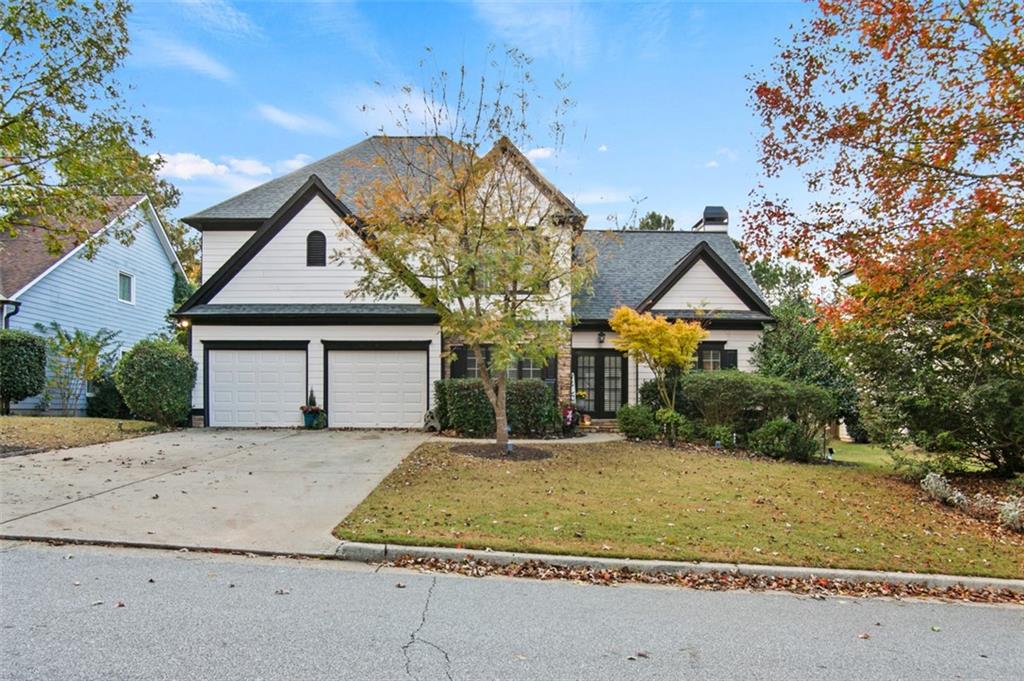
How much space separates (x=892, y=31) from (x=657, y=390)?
9.40 m

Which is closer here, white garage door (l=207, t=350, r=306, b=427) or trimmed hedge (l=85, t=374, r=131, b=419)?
white garage door (l=207, t=350, r=306, b=427)

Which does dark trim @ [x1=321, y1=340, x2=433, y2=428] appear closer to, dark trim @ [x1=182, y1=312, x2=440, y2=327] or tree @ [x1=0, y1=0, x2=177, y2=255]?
dark trim @ [x1=182, y1=312, x2=440, y2=327]

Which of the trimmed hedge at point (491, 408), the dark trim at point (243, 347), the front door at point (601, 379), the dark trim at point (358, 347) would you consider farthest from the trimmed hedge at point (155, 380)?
the front door at point (601, 379)

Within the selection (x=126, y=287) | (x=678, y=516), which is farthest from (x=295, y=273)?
(x=678, y=516)

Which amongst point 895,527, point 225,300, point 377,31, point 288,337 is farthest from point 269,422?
point 895,527

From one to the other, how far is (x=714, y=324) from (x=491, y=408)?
692 cm

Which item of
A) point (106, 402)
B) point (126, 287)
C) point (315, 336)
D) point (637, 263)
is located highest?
point (637, 263)

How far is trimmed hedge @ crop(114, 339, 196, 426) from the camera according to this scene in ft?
45.1

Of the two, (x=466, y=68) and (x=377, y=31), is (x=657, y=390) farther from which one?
(x=377, y=31)

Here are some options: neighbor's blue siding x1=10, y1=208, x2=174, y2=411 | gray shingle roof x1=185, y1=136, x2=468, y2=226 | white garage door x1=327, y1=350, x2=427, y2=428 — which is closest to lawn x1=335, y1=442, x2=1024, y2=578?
white garage door x1=327, y1=350, x2=427, y2=428

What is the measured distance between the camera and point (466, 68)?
10586mm

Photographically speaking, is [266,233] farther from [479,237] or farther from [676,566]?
[676,566]

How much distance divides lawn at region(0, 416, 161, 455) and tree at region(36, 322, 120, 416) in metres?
3.72

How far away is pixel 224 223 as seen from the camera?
57.2 feet
